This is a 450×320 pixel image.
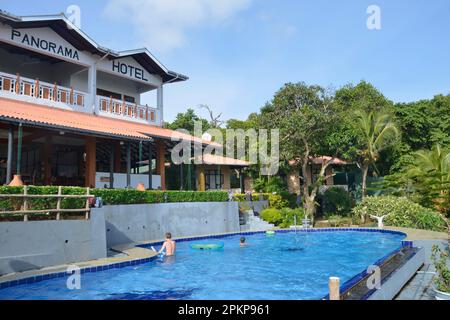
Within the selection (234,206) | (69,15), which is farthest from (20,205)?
(234,206)

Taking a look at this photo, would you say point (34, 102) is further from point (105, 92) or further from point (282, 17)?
point (282, 17)

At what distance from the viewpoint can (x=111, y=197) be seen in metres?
14.5

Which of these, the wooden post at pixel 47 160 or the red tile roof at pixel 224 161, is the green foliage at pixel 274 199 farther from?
the wooden post at pixel 47 160

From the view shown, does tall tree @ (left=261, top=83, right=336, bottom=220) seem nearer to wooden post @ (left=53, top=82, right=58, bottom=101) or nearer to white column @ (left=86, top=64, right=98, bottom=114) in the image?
white column @ (left=86, top=64, right=98, bottom=114)

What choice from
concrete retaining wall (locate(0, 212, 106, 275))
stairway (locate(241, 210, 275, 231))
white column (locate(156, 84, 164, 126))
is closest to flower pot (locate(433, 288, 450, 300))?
concrete retaining wall (locate(0, 212, 106, 275))

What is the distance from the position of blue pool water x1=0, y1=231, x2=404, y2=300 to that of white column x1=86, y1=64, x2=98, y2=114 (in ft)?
26.6

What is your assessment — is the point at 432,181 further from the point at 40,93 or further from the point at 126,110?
the point at 40,93

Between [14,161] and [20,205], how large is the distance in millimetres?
9715

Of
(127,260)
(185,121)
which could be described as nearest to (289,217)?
(127,260)

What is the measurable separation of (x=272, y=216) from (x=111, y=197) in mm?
11839

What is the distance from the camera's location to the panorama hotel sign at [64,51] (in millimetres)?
15945

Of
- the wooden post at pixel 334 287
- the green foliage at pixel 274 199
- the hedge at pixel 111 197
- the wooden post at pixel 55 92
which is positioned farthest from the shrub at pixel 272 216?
the wooden post at pixel 334 287

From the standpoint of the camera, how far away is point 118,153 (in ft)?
68.1

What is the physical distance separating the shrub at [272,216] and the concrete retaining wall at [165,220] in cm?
273
